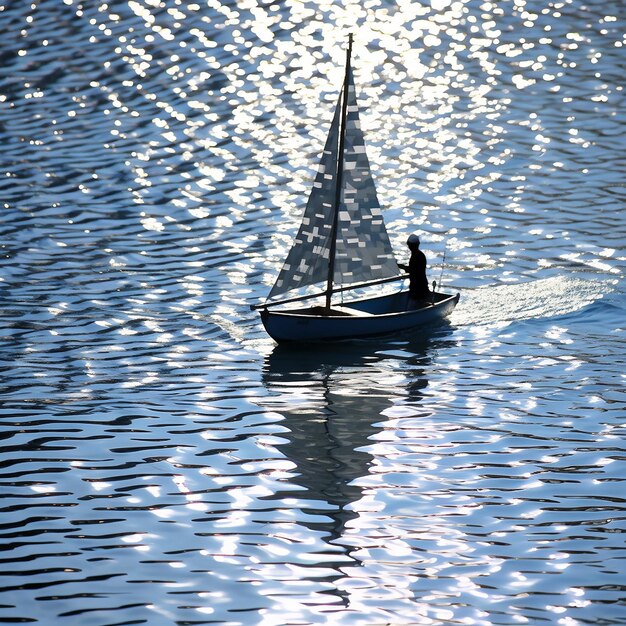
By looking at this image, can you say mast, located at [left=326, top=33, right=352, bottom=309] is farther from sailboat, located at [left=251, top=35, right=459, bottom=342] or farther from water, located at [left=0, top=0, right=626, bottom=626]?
water, located at [left=0, top=0, right=626, bottom=626]

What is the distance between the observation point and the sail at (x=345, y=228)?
33.9 m

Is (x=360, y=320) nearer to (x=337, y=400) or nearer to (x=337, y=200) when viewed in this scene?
(x=337, y=200)

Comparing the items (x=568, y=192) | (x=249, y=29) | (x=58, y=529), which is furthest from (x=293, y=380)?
(x=249, y=29)

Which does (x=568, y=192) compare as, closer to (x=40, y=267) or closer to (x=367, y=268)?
(x=367, y=268)

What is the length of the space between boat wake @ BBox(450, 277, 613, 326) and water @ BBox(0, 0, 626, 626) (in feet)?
0.38

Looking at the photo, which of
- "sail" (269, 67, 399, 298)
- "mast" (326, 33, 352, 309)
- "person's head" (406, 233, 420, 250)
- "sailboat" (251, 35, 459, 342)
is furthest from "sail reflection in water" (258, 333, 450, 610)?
"person's head" (406, 233, 420, 250)

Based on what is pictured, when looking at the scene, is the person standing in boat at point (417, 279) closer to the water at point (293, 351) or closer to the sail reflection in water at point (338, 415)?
the water at point (293, 351)

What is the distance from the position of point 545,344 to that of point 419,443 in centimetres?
776

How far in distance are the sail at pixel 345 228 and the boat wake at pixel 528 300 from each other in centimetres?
267

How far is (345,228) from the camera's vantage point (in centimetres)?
3456

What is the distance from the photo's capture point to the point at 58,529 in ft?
75.1

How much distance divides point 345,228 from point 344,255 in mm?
729

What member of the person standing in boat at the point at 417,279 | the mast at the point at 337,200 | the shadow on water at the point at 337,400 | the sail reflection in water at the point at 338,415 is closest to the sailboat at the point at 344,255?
the mast at the point at 337,200

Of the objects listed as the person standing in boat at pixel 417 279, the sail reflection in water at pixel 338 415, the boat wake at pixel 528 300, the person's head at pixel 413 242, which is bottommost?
the sail reflection in water at pixel 338 415
